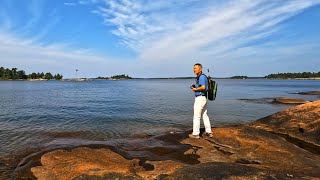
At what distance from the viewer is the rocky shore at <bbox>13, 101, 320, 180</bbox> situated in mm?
7617

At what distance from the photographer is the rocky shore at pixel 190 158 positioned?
7617mm

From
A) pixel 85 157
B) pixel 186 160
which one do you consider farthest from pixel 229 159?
pixel 85 157

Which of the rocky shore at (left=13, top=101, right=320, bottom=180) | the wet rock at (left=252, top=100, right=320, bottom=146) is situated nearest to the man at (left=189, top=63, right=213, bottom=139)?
the rocky shore at (left=13, top=101, right=320, bottom=180)

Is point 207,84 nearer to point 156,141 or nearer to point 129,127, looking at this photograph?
point 156,141

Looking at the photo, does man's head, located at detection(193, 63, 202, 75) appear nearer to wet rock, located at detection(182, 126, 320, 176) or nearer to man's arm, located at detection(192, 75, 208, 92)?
man's arm, located at detection(192, 75, 208, 92)

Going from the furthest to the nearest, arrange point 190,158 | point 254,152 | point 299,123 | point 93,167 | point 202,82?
point 299,123 → point 202,82 → point 254,152 → point 190,158 → point 93,167

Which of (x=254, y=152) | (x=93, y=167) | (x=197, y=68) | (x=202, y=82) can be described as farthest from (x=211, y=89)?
(x=93, y=167)

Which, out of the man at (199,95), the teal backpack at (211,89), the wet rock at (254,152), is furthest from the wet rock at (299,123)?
the teal backpack at (211,89)

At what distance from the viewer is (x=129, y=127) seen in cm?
1991

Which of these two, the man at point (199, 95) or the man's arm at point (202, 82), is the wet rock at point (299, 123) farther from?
the man's arm at point (202, 82)

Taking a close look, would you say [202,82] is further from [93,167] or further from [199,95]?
[93,167]

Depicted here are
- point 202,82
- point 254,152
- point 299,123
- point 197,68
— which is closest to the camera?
point 254,152

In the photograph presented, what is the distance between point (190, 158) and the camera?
31.7ft

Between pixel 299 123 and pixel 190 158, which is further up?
pixel 299 123
